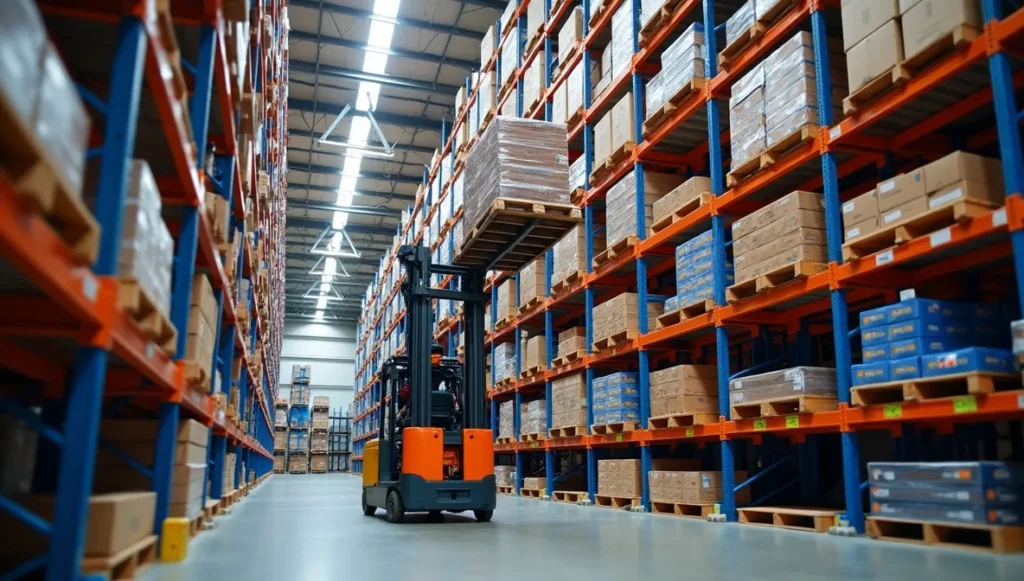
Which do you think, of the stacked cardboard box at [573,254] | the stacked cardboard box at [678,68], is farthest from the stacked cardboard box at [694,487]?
the stacked cardboard box at [678,68]

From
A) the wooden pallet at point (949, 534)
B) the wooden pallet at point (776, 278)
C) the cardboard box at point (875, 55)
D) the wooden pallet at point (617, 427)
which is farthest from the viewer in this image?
the wooden pallet at point (617, 427)

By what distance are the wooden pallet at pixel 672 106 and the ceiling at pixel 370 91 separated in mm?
8497

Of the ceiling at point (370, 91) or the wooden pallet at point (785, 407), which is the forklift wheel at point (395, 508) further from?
the ceiling at point (370, 91)

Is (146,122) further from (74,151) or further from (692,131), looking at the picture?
(692,131)

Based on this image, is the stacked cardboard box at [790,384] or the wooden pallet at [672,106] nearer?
the stacked cardboard box at [790,384]

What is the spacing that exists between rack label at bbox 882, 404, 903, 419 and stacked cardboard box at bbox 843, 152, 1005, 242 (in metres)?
1.26

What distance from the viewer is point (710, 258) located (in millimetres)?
7668

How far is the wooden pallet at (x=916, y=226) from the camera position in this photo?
16.1 ft

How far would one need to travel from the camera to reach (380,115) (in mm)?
20406

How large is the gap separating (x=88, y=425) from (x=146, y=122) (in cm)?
265

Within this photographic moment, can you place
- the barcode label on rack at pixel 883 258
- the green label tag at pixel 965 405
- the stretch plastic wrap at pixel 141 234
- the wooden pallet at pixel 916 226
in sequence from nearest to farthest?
1. the stretch plastic wrap at pixel 141 234
2. the green label tag at pixel 965 405
3. the wooden pallet at pixel 916 226
4. the barcode label on rack at pixel 883 258

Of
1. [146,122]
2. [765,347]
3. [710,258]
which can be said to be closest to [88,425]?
[146,122]

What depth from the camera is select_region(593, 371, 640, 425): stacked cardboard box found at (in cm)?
892

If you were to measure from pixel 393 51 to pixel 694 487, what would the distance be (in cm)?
1299
